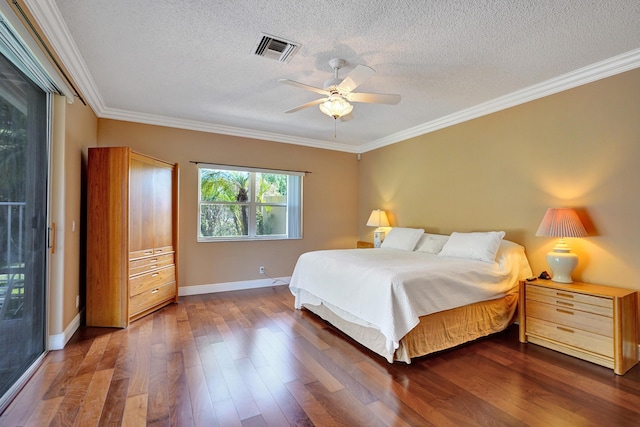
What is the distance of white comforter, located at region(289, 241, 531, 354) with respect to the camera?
95.4 inches

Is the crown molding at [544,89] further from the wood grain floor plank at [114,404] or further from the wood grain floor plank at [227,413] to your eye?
the wood grain floor plank at [114,404]

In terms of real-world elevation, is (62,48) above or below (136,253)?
above

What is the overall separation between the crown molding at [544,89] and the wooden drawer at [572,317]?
210 cm

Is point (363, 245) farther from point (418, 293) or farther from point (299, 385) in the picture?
point (299, 385)

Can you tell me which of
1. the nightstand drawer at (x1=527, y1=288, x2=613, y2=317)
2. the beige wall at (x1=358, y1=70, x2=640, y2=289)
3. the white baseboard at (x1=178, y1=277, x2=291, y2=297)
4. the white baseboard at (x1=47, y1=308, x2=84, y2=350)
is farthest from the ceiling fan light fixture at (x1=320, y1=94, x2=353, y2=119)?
the white baseboard at (x1=178, y1=277, x2=291, y2=297)

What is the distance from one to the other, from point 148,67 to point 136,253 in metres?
1.92

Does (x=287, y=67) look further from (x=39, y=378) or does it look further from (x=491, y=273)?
(x=39, y=378)

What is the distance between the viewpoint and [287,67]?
9.05 ft

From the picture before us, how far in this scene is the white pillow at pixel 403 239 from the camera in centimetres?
415

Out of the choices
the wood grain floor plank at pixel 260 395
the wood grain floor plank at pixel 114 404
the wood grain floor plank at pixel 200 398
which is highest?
the wood grain floor plank at pixel 114 404

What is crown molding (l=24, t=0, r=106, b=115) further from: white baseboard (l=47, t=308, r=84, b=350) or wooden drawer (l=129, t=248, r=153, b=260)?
white baseboard (l=47, t=308, r=84, b=350)

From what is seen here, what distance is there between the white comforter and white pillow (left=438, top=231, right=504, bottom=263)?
0.09 meters

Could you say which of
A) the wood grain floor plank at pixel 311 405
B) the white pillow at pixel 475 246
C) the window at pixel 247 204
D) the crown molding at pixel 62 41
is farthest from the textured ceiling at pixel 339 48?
the wood grain floor plank at pixel 311 405

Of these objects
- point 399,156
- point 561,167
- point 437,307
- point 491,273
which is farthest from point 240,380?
point 399,156
